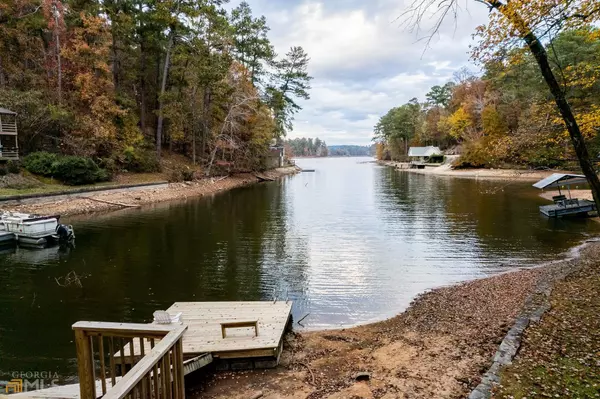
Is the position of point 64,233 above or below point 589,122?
below

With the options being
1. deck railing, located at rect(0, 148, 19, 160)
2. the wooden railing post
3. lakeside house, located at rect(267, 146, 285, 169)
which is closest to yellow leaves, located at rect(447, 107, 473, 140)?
lakeside house, located at rect(267, 146, 285, 169)

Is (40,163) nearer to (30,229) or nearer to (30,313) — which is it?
(30,229)

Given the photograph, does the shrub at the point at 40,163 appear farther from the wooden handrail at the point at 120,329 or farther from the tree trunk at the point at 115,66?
the wooden handrail at the point at 120,329

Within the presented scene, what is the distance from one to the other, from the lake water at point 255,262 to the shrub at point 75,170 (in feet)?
18.8

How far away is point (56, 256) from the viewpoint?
46.9 feet

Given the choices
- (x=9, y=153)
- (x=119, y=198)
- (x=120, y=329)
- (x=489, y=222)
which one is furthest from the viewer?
(x=119, y=198)

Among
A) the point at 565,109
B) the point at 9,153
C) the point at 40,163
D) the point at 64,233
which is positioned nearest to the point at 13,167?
the point at 9,153

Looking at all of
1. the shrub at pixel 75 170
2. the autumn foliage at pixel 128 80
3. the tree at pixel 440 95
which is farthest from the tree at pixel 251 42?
the tree at pixel 440 95

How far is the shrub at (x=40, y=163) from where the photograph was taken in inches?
1006

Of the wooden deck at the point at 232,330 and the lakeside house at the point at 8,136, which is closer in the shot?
the wooden deck at the point at 232,330

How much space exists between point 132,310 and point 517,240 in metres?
16.5

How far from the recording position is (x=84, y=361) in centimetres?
Answer: 326

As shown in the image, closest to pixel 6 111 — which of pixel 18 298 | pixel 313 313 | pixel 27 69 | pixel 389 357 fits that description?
pixel 27 69

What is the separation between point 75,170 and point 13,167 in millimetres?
3522
